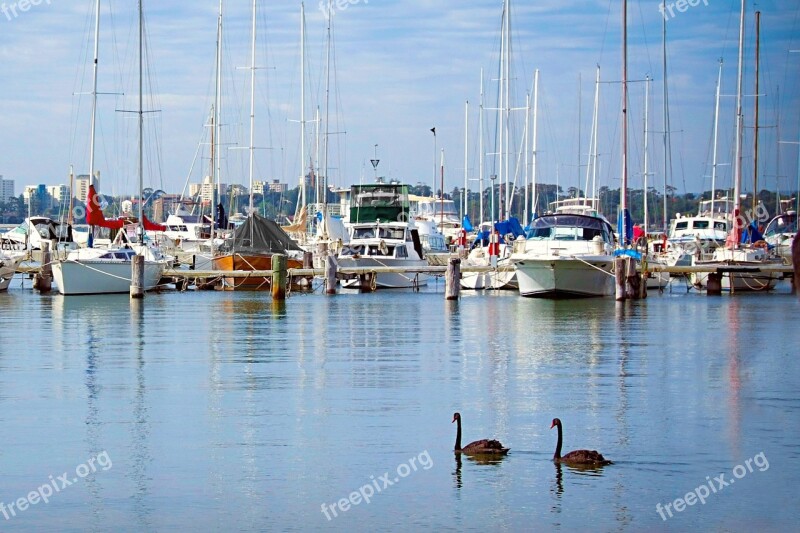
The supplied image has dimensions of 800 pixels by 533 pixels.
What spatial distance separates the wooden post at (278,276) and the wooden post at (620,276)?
1337 cm

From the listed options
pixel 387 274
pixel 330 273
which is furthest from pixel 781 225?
pixel 330 273

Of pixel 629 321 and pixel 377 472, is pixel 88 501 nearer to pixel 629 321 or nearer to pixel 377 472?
pixel 377 472

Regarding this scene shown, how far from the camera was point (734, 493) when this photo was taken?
16.9 meters

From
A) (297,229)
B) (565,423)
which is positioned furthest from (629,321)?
(297,229)

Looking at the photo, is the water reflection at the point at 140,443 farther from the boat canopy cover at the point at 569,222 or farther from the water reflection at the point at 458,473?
the boat canopy cover at the point at 569,222

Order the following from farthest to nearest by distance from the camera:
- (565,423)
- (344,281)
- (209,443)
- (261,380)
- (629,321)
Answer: (344,281), (629,321), (261,380), (565,423), (209,443)

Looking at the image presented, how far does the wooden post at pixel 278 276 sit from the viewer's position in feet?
173

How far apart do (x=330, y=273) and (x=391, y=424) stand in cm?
3555

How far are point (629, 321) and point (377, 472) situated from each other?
1030 inches

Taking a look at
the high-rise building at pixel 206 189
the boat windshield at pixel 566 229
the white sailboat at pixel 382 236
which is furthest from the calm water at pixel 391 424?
the high-rise building at pixel 206 189

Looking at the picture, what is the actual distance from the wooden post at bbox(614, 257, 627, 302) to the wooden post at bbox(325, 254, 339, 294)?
12.8 m

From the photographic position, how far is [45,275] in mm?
59469

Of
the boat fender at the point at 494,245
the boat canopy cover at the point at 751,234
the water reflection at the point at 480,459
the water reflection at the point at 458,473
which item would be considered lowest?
the water reflection at the point at 458,473

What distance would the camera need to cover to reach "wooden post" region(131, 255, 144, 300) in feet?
172
